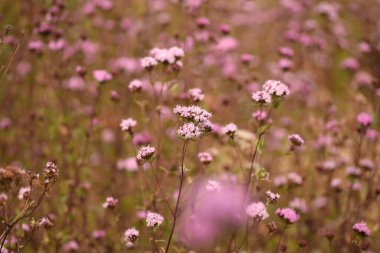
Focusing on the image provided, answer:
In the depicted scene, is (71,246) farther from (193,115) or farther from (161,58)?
(193,115)

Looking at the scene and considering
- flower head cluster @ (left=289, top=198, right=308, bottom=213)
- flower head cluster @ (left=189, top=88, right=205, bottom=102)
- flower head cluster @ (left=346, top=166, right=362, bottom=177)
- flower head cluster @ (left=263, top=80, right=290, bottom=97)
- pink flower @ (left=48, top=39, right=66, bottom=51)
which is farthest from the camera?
pink flower @ (left=48, top=39, right=66, bottom=51)

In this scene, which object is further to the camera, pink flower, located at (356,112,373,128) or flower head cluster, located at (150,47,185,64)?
pink flower, located at (356,112,373,128)

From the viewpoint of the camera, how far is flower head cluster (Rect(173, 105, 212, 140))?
3.00 meters

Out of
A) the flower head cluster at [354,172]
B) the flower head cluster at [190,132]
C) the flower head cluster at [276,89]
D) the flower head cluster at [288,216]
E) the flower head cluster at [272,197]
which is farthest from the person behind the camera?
the flower head cluster at [354,172]

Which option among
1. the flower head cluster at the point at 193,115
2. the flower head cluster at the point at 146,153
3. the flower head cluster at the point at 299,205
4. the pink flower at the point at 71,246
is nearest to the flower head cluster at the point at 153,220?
the flower head cluster at the point at 146,153

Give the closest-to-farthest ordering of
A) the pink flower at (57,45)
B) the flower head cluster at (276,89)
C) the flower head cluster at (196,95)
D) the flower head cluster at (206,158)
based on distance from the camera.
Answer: the flower head cluster at (276,89) < the flower head cluster at (206,158) < the flower head cluster at (196,95) < the pink flower at (57,45)

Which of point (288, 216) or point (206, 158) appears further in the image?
point (206, 158)

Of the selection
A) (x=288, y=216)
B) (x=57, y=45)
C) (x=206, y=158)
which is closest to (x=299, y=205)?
(x=288, y=216)

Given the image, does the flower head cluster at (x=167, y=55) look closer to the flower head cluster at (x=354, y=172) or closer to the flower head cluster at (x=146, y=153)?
the flower head cluster at (x=146, y=153)

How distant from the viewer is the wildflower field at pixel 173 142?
13.2ft

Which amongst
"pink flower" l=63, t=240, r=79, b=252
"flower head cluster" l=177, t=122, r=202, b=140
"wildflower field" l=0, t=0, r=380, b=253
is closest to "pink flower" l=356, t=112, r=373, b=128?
"wildflower field" l=0, t=0, r=380, b=253

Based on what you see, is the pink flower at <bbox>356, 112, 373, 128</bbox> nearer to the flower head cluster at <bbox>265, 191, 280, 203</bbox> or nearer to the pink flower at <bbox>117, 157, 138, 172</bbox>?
the flower head cluster at <bbox>265, 191, 280, 203</bbox>

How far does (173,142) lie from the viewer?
5.66 m

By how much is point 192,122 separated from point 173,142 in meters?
2.59
